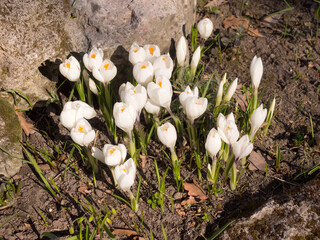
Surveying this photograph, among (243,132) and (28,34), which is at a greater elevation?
(28,34)

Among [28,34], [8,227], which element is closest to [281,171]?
[8,227]

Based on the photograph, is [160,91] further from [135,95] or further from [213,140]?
[213,140]

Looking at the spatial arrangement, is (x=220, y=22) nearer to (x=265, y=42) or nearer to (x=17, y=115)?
(x=265, y=42)

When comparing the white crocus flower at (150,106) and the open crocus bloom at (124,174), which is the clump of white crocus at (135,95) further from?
the open crocus bloom at (124,174)

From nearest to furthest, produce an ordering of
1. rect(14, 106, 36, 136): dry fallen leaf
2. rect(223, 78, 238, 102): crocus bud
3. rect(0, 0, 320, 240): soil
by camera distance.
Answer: rect(0, 0, 320, 240): soil, rect(223, 78, 238, 102): crocus bud, rect(14, 106, 36, 136): dry fallen leaf

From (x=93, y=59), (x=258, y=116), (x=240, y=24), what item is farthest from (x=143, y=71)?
(x=240, y=24)

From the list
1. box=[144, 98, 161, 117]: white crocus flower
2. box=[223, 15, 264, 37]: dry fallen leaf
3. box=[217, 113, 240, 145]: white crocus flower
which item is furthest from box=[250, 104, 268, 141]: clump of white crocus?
box=[223, 15, 264, 37]: dry fallen leaf

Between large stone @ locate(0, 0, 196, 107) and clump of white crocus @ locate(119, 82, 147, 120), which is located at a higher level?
large stone @ locate(0, 0, 196, 107)

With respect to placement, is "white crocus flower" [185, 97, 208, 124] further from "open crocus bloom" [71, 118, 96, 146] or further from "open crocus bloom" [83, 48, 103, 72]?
"open crocus bloom" [83, 48, 103, 72]
